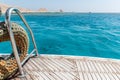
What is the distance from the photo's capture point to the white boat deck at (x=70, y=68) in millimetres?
5516

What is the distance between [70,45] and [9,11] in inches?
490

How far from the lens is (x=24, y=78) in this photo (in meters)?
5.34

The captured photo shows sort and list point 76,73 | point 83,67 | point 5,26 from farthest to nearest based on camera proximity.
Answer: point 83,67 < point 76,73 < point 5,26

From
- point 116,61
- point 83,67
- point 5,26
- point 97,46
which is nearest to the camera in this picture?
point 5,26

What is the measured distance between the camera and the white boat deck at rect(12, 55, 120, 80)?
552 centimetres

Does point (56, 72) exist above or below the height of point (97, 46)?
above

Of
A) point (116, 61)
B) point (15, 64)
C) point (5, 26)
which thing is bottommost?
point (116, 61)

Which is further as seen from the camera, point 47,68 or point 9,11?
point 47,68

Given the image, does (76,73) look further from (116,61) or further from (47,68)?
(116,61)

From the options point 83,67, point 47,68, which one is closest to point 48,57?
point 47,68

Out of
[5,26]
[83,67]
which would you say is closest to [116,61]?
[83,67]

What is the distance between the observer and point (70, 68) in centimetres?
616

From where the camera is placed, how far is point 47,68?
241 inches

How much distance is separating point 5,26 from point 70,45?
12.5 m
